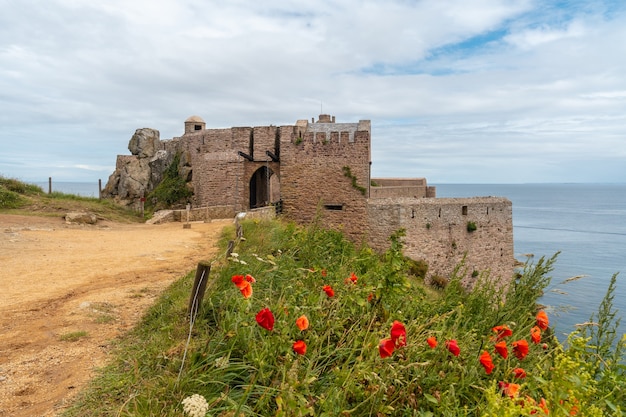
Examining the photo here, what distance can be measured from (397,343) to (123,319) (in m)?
3.87

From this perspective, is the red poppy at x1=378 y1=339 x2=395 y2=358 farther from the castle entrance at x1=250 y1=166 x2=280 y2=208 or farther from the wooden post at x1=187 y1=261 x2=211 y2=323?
the castle entrance at x1=250 y1=166 x2=280 y2=208

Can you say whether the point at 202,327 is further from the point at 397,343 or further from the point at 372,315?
the point at 397,343

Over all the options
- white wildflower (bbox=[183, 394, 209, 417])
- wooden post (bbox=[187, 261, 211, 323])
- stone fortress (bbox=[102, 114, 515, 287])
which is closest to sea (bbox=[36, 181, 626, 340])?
stone fortress (bbox=[102, 114, 515, 287])

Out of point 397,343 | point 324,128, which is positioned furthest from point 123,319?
point 324,128

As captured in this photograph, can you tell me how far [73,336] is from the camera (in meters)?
4.55

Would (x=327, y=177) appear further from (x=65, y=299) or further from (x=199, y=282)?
(x=199, y=282)

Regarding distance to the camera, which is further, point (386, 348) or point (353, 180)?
point (353, 180)

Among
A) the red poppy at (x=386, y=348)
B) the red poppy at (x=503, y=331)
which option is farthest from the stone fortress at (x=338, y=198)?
the red poppy at (x=386, y=348)

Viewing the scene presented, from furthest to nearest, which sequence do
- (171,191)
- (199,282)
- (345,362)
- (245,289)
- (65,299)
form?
1. (171,191)
2. (65,299)
3. (199,282)
4. (345,362)
5. (245,289)

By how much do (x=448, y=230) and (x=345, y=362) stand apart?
695 inches

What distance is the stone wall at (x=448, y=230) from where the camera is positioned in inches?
748

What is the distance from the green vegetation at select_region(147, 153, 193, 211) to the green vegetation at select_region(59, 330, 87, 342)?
1878 centimetres

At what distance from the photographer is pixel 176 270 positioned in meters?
8.21

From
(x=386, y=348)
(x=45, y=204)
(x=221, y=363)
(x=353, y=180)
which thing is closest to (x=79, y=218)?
(x=45, y=204)
